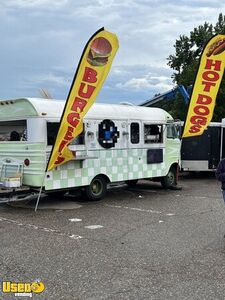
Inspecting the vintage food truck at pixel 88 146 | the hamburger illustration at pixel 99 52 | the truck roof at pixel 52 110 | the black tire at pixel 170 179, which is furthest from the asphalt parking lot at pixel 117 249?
the hamburger illustration at pixel 99 52

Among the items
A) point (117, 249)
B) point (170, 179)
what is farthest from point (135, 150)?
point (117, 249)

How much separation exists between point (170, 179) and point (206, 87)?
11.4ft

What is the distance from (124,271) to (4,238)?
2.66 m

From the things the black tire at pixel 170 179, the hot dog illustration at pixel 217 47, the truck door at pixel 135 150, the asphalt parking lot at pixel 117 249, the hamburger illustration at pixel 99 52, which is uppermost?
the hot dog illustration at pixel 217 47

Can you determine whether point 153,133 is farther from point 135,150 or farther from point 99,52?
point 99,52

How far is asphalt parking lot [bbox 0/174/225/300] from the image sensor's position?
4867 mm

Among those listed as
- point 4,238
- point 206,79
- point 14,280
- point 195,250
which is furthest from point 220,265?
point 206,79

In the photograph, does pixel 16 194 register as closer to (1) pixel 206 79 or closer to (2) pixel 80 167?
(2) pixel 80 167

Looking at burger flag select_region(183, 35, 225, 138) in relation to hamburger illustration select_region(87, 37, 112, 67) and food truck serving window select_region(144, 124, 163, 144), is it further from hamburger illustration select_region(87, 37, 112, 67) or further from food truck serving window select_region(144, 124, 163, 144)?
hamburger illustration select_region(87, 37, 112, 67)

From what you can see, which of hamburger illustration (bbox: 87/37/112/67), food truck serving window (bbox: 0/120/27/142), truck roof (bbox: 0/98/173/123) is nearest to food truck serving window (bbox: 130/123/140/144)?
truck roof (bbox: 0/98/173/123)

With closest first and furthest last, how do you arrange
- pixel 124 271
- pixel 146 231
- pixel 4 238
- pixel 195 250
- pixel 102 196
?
pixel 124 271, pixel 195 250, pixel 4 238, pixel 146 231, pixel 102 196

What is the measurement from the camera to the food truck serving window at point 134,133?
1212cm

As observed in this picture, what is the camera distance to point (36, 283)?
5016mm

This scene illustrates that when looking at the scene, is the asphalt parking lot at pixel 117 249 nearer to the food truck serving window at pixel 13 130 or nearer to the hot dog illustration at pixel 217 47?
the food truck serving window at pixel 13 130
